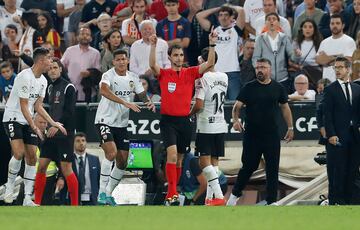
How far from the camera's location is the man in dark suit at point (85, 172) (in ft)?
73.2

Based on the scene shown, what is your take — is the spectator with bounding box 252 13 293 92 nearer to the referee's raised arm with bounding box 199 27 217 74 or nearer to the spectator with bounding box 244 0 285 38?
the spectator with bounding box 244 0 285 38

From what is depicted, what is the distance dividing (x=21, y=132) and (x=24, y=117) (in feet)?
1.00

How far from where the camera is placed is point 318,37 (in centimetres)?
2409

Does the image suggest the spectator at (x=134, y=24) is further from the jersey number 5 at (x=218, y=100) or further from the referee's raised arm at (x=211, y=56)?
the referee's raised arm at (x=211, y=56)

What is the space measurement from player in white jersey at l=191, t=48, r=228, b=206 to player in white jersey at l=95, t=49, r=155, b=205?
83cm

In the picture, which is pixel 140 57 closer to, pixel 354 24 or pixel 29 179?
pixel 354 24

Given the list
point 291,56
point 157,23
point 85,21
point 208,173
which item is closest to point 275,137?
point 208,173

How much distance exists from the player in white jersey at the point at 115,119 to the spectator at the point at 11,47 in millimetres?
5205

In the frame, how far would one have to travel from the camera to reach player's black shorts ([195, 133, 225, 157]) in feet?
68.0

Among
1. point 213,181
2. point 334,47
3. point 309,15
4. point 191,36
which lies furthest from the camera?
point 191,36

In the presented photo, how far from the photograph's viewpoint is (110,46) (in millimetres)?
24859

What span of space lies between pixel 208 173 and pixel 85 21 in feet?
22.6

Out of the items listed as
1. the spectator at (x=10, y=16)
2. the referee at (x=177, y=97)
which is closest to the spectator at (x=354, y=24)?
the referee at (x=177, y=97)

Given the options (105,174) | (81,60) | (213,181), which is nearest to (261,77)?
(213,181)
